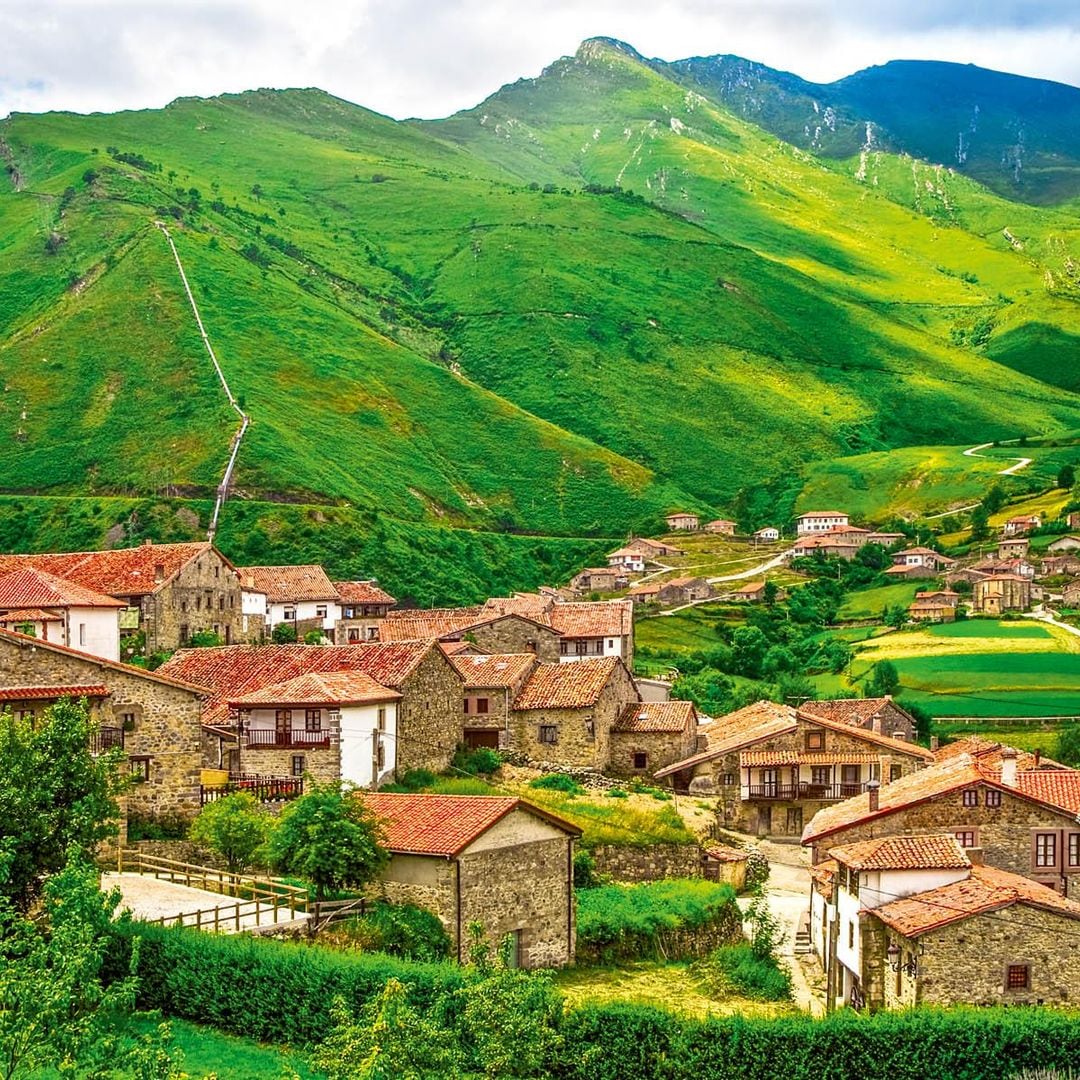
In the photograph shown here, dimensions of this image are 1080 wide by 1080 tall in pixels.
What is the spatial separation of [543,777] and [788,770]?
13.1m

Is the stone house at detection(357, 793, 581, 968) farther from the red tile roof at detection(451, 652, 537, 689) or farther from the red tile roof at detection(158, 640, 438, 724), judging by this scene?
the red tile roof at detection(451, 652, 537, 689)

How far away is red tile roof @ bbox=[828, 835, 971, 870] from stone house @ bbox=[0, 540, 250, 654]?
4645 centimetres

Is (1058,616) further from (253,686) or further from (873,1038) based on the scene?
(873,1038)

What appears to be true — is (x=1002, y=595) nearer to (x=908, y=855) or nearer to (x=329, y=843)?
(x=908, y=855)

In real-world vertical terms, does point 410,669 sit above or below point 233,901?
above

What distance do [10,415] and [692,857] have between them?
143m

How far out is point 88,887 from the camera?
27.8 meters

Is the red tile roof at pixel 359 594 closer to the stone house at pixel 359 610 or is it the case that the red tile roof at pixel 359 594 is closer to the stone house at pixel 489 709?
the stone house at pixel 359 610

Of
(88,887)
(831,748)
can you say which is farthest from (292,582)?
(88,887)

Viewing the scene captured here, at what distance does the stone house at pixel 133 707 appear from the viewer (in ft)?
133

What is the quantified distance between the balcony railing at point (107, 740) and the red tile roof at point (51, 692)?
96cm

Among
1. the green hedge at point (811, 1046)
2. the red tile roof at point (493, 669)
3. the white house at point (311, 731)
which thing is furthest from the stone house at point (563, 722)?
the green hedge at point (811, 1046)

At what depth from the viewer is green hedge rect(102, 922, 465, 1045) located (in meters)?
30.1

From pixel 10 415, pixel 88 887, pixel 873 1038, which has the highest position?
pixel 10 415
